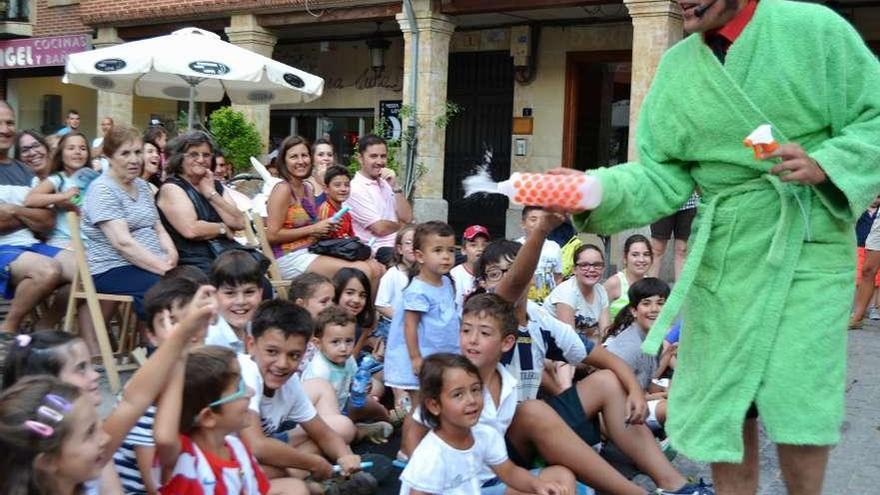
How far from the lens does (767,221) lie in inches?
108

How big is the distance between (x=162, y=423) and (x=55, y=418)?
486mm

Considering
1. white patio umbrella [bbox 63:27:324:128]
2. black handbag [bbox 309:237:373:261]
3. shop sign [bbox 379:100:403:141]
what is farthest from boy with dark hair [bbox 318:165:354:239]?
shop sign [bbox 379:100:403:141]

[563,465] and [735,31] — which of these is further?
[563,465]

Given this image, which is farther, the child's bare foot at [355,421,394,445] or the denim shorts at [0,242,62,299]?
the denim shorts at [0,242,62,299]

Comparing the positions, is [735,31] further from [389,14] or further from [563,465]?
[389,14]

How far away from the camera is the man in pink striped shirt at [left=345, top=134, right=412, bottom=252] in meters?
7.72

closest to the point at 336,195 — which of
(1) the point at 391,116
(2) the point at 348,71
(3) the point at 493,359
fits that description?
(3) the point at 493,359

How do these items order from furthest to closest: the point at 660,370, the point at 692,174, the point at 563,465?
the point at 660,370 → the point at 563,465 → the point at 692,174

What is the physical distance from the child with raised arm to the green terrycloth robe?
2.45 metres

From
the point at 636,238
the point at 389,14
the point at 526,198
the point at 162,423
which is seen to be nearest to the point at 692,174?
the point at 526,198

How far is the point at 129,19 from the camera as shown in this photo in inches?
680

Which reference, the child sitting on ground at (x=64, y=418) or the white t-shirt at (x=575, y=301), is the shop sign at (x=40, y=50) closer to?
the white t-shirt at (x=575, y=301)

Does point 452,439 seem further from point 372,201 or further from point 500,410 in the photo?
point 372,201

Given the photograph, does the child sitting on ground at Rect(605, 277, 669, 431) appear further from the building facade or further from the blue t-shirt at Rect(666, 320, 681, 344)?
the building facade
